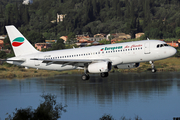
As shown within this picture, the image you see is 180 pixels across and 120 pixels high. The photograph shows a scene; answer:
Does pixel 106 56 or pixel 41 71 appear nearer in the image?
pixel 106 56

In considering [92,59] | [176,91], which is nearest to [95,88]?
[176,91]

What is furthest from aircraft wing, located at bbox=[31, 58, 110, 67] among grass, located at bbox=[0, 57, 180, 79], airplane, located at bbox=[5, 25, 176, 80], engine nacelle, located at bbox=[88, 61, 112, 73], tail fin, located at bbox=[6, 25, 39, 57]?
grass, located at bbox=[0, 57, 180, 79]

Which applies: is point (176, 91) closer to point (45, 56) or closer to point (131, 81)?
point (131, 81)

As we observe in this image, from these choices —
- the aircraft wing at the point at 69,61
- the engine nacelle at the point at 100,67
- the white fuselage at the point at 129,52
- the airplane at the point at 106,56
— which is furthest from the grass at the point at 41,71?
the engine nacelle at the point at 100,67

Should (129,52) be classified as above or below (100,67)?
above

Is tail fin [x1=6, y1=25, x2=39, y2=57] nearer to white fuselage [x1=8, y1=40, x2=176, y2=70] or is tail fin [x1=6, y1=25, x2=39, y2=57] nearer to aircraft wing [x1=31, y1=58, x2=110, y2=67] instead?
aircraft wing [x1=31, y1=58, x2=110, y2=67]

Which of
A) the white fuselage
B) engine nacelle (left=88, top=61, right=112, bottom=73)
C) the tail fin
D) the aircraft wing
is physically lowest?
engine nacelle (left=88, top=61, right=112, bottom=73)

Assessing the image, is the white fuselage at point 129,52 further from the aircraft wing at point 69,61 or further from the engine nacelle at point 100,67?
the engine nacelle at point 100,67

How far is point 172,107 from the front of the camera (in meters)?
80.1

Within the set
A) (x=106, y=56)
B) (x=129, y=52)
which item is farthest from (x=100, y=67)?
(x=129, y=52)

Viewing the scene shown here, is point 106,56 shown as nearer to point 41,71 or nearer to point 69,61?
point 69,61

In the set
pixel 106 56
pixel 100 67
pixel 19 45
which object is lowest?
pixel 100 67

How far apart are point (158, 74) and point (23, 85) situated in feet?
166

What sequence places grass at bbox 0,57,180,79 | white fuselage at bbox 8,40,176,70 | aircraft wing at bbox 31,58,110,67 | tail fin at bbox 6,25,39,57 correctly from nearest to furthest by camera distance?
white fuselage at bbox 8,40,176,70, aircraft wing at bbox 31,58,110,67, tail fin at bbox 6,25,39,57, grass at bbox 0,57,180,79
